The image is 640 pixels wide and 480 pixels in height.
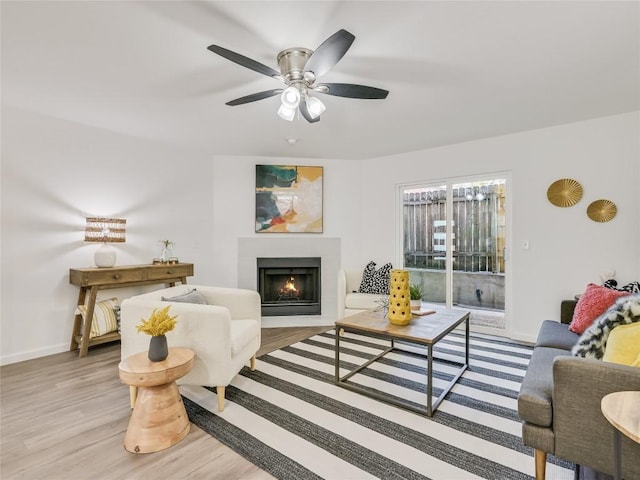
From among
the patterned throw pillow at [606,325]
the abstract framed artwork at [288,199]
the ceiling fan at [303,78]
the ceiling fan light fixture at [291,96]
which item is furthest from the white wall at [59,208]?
the patterned throw pillow at [606,325]

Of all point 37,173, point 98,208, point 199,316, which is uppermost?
point 37,173

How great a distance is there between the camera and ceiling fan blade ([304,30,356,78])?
1512 mm

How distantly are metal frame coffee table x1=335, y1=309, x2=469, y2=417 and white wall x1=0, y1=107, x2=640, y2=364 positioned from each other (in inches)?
60.9

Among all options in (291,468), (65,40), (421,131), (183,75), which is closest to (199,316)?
(291,468)

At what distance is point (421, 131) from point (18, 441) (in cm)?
420

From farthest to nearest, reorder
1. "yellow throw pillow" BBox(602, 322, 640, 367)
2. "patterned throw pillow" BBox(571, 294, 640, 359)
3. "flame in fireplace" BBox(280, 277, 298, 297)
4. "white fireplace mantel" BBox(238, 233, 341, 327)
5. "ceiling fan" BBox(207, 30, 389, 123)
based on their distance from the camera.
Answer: "flame in fireplace" BBox(280, 277, 298, 297), "white fireplace mantel" BBox(238, 233, 341, 327), "ceiling fan" BBox(207, 30, 389, 123), "patterned throw pillow" BBox(571, 294, 640, 359), "yellow throw pillow" BBox(602, 322, 640, 367)

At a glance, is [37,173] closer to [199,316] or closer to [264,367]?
[199,316]

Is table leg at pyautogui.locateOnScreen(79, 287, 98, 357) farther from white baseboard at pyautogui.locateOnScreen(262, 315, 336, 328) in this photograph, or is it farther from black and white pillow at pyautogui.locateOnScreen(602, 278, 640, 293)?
black and white pillow at pyautogui.locateOnScreen(602, 278, 640, 293)

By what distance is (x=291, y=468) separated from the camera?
1.65 m

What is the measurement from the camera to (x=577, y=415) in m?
1.37

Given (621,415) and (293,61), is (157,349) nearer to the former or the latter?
(293,61)

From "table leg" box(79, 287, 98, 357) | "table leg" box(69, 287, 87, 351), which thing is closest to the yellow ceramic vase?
"table leg" box(79, 287, 98, 357)

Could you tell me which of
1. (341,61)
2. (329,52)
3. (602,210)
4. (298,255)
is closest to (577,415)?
(329,52)

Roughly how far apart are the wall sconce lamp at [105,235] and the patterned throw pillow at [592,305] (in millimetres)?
4391
